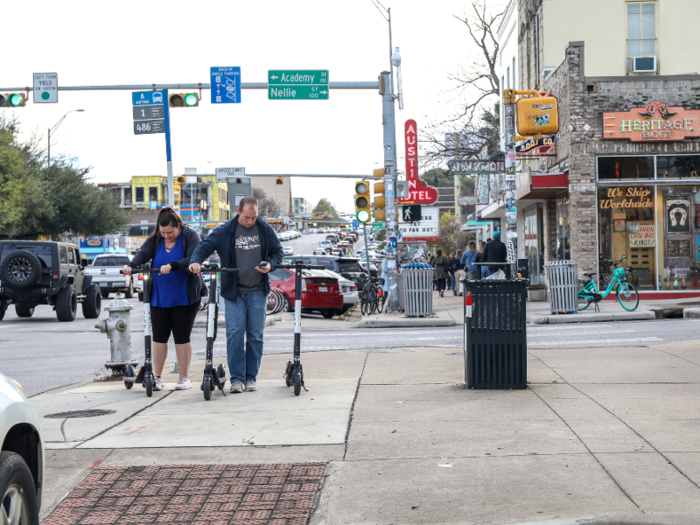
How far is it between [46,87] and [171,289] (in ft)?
44.0

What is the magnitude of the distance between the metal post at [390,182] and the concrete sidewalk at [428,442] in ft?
38.4

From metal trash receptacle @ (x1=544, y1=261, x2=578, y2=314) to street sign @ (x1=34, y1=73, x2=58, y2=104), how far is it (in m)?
12.4

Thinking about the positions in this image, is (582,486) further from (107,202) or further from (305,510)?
(107,202)

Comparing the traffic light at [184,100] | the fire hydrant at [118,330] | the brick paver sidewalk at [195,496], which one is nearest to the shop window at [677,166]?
the traffic light at [184,100]

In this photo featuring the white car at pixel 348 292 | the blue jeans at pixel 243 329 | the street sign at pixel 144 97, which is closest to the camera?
the blue jeans at pixel 243 329

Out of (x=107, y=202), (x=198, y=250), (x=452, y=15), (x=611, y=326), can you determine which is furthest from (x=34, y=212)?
(x=198, y=250)

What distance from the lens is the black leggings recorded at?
8086mm

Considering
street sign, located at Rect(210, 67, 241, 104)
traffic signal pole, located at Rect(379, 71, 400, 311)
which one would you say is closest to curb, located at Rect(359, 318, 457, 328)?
traffic signal pole, located at Rect(379, 71, 400, 311)

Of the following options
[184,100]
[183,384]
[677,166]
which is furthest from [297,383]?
[677,166]

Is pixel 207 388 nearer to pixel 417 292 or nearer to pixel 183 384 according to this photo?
pixel 183 384

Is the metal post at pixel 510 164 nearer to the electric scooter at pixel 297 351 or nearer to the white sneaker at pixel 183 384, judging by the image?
the electric scooter at pixel 297 351

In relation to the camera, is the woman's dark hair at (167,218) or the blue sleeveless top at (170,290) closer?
the blue sleeveless top at (170,290)

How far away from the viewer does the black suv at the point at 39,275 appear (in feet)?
65.0

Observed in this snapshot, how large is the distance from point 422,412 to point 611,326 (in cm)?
1024
